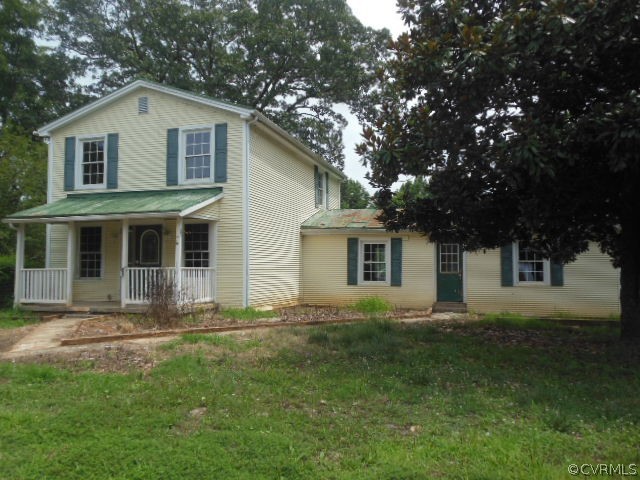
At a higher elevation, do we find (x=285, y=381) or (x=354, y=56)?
(x=354, y=56)

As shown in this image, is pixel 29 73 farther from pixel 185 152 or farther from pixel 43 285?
pixel 43 285

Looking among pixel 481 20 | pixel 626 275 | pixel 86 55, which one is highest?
pixel 86 55

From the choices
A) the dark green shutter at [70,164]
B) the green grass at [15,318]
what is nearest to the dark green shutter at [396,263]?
the green grass at [15,318]

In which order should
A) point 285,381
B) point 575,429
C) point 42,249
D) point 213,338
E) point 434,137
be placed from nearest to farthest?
point 575,429 → point 285,381 → point 434,137 → point 213,338 → point 42,249

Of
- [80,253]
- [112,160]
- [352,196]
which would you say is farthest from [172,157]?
[352,196]

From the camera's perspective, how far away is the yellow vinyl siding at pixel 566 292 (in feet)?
46.6

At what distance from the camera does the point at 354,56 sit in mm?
27578

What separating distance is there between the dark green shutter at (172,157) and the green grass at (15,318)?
505 cm

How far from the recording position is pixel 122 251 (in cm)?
1305

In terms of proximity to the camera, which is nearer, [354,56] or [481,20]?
[481,20]

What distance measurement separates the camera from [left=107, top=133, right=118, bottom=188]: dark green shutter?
585 inches

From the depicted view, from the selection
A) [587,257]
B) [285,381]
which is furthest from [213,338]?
[587,257]

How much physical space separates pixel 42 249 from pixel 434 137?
16.3 m

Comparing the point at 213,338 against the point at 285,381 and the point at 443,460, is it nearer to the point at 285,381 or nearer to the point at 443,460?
the point at 285,381
